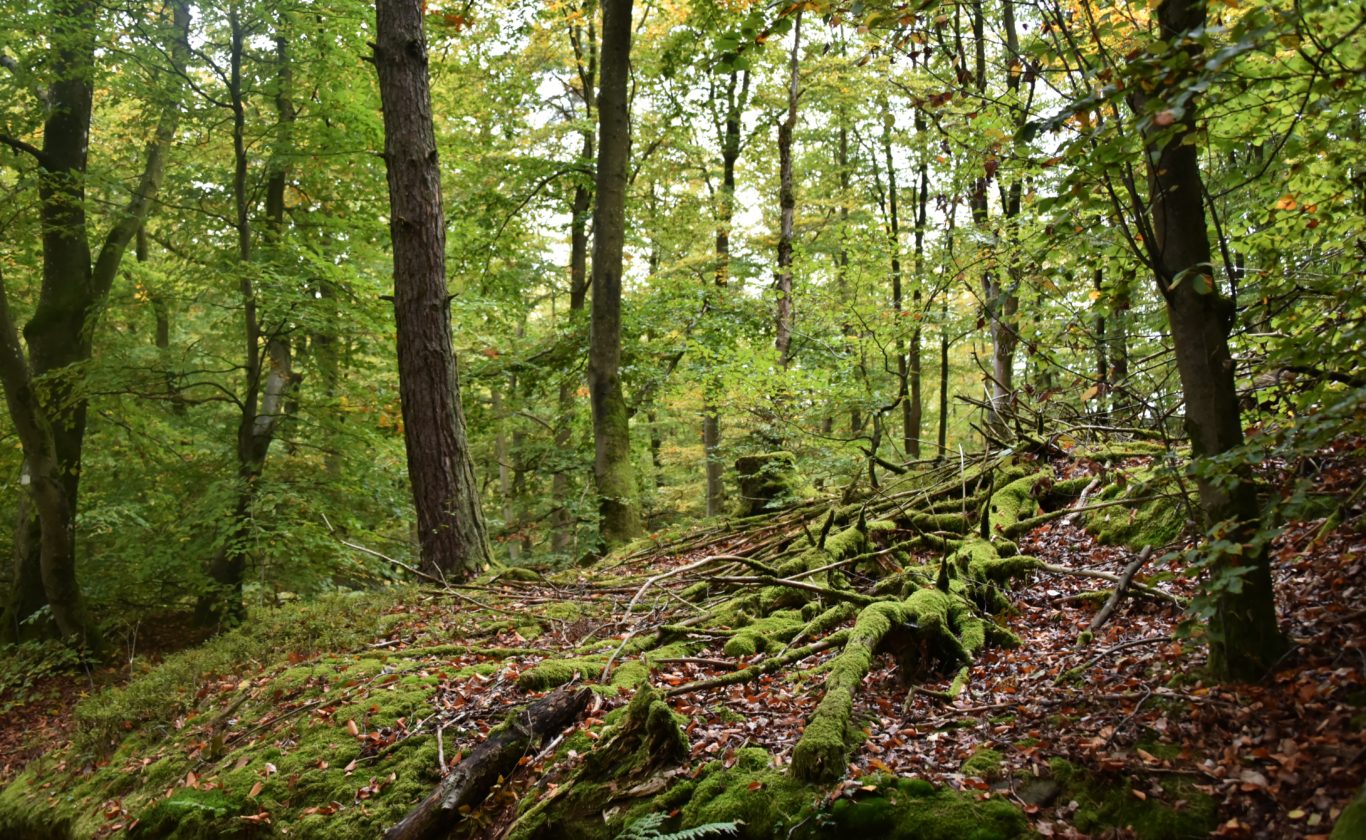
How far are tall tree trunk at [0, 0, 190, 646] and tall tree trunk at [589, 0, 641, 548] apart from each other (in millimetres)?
5775

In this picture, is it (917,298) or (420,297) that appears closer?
(420,297)

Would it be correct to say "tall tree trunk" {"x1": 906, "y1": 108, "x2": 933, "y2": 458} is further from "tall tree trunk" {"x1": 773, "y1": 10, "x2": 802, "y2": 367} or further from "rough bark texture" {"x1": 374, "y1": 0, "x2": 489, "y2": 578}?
"rough bark texture" {"x1": 374, "y1": 0, "x2": 489, "y2": 578}

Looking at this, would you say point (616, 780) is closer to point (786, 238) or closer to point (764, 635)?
point (764, 635)

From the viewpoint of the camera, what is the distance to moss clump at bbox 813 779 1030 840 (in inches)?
97.7

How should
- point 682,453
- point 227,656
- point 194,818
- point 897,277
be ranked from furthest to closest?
1. point 897,277
2. point 682,453
3. point 227,656
4. point 194,818

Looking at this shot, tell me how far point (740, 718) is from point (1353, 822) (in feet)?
7.40

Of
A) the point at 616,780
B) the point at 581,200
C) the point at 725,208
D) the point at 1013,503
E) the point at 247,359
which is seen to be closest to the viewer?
the point at 616,780

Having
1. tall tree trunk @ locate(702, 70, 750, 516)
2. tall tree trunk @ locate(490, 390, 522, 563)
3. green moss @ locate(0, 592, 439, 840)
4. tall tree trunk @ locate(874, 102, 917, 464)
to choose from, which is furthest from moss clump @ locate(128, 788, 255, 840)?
tall tree trunk @ locate(702, 70, 750, 516)

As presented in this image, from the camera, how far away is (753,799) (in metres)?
2.85

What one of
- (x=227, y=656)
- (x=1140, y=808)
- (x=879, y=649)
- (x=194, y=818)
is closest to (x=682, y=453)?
(x=227, y=656)

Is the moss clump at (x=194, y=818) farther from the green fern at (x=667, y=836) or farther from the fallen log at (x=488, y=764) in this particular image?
the green fern at (x=667, y=836)

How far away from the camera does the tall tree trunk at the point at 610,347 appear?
370 inches

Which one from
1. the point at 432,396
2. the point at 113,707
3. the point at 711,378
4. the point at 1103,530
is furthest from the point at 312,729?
the point at 711,378

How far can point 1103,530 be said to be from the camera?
529cm
